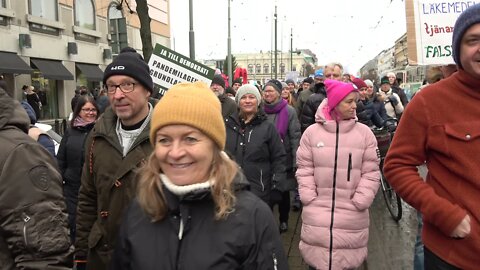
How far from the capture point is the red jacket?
2131 millimetres

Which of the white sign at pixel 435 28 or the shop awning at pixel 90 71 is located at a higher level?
the shop awning at pixel 90 71

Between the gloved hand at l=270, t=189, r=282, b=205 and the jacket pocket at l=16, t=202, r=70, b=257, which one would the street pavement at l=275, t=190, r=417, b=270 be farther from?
the jacket pocket at l=16, t=202, r=70, b=257

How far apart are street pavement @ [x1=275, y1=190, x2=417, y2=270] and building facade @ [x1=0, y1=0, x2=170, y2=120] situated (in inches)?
554

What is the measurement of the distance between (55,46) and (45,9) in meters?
1.87

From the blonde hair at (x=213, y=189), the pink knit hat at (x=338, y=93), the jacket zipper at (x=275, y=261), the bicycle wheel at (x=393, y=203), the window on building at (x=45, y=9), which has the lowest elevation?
the bicycle wheel at (x=393, y=203)

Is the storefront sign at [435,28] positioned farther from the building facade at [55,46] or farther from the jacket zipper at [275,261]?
the building facade at [55,46]

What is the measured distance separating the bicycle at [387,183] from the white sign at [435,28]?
2.04 m

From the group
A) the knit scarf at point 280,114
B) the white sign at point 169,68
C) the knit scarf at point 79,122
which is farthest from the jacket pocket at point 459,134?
the knit scarf at point 280,114

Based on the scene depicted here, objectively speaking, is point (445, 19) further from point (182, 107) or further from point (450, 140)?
point (182, 107)

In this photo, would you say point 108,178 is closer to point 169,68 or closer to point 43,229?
point 43,229

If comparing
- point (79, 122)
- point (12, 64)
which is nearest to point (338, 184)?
point (79, 122)

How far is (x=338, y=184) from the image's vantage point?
3672 mm

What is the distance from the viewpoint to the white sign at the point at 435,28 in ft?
14.6

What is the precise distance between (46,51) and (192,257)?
24516 millimetres
